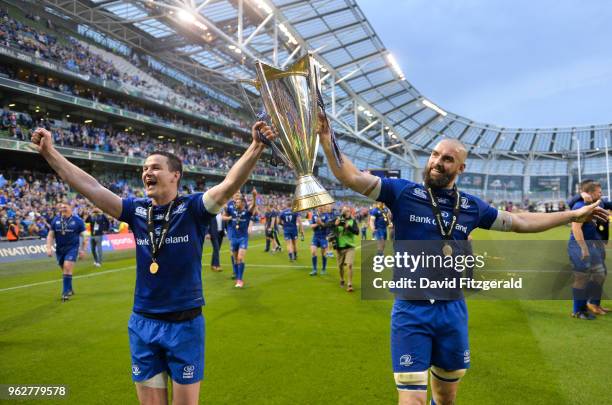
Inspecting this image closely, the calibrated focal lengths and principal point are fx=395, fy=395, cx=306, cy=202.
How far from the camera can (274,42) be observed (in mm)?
23516

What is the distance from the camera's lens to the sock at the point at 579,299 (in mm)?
6652

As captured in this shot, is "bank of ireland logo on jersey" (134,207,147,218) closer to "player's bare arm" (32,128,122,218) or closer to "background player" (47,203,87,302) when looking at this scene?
"player's bare arm" (32,128,122,218)

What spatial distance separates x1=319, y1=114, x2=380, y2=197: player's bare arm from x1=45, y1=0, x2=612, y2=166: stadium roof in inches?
730

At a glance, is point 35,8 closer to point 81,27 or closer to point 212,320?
point 81,27

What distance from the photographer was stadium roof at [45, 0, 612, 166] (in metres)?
25.0

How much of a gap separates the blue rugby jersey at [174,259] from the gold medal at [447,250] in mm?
1623

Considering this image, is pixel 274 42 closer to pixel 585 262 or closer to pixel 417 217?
pixel 585 262

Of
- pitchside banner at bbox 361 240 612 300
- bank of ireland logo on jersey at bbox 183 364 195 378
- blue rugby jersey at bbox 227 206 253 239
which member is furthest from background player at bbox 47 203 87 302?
bank of ireland logo on jersey at bbox 183 364 195 378

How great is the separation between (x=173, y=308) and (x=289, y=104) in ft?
4.93

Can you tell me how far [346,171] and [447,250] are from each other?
0.89 metres

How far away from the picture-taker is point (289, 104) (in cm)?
237

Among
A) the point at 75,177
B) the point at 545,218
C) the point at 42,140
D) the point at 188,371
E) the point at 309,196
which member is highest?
the point at 42,140

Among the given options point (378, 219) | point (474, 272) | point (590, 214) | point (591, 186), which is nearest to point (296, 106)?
point (590, 214)

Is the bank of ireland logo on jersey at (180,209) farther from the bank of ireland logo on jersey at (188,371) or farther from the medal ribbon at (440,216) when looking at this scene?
the medal ribbon at (440,216)
